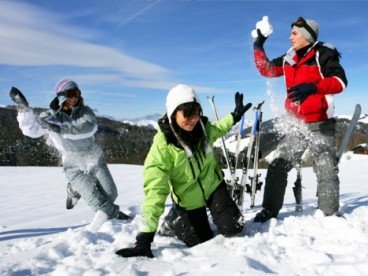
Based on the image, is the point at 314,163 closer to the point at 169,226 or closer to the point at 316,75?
the point at 316,75

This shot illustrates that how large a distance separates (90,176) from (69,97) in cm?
112

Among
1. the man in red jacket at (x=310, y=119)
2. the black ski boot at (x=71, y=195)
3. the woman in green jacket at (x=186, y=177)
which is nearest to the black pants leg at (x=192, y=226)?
the woman in green jacket at (x=186, y=177)

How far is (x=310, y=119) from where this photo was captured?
4.33 m

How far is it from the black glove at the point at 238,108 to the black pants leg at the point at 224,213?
76cm

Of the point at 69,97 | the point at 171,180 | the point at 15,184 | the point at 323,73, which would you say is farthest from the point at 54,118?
the point at 15,184

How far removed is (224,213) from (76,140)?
98.0 inches

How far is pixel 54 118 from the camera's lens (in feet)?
17.0

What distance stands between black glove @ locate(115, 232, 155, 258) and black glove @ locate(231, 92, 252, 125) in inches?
62.0

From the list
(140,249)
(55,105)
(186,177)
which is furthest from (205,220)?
(55,105)

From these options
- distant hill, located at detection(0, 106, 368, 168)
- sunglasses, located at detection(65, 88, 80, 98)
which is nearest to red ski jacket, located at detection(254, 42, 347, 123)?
sunglasses, located at detection(65, 88, 80, 98)

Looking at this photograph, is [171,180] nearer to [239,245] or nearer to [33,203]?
[239,245]

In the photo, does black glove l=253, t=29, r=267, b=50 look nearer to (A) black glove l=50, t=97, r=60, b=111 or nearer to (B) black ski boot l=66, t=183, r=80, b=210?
(A) black glove l=50, t=97, r=60, b=111

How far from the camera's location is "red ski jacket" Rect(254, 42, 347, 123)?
3.92 meters

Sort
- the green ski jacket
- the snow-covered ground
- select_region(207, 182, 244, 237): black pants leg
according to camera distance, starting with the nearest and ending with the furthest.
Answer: the snow-covered ground → the green ski jacket → select_region(207, 182, 244, 237): black pants leg
